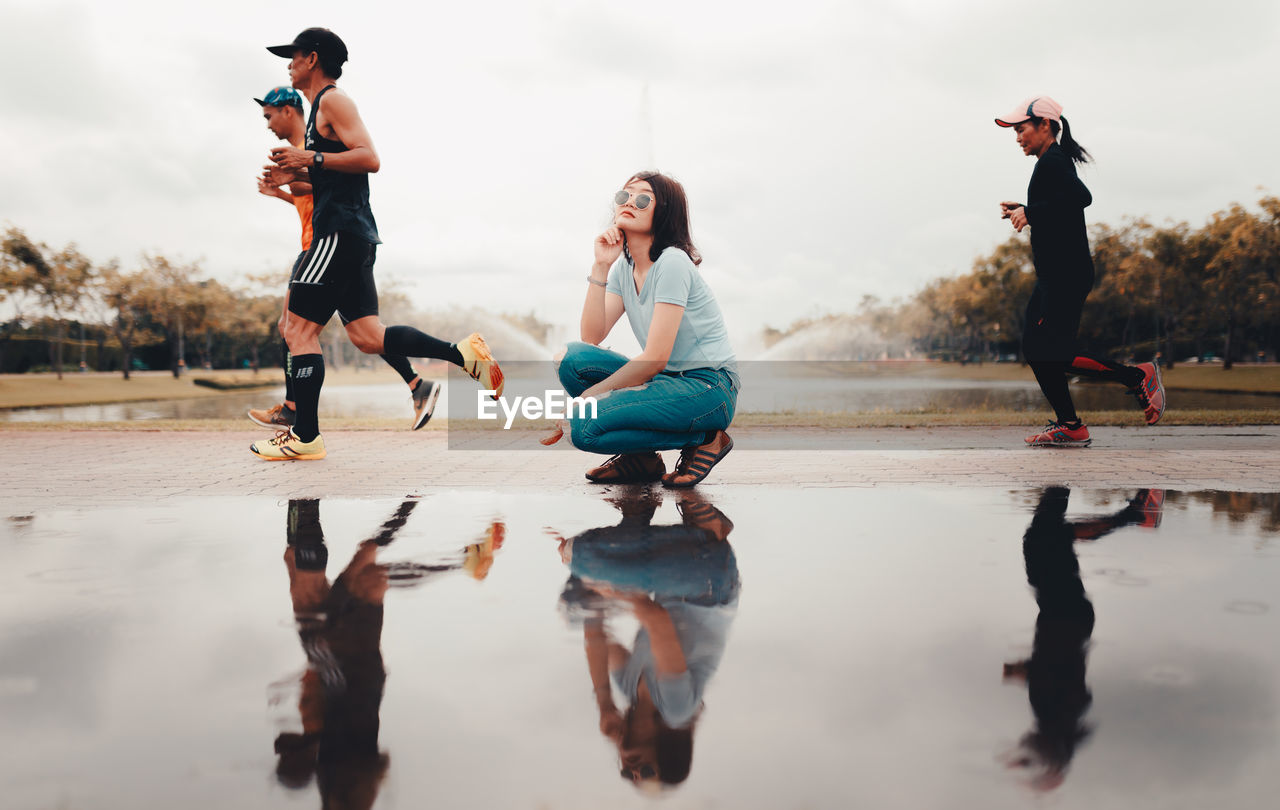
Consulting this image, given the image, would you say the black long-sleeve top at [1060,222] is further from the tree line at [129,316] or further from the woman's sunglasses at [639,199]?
the tree line at [129,316]

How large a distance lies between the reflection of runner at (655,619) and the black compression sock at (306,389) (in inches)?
128

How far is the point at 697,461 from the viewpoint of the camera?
5277 mm

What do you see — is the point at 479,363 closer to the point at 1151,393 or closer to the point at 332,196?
the point at 332,196

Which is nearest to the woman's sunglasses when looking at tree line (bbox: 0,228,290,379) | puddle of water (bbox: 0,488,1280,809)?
puddle of water (bbox: 0,488,1280,809)

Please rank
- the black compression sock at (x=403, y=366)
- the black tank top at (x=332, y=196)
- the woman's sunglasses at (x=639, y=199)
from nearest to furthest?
the woman's sunglasses at (x=639, y=199) < the black tank top at (x=332, y=196) < the black compression sock at (x=403, y=366)

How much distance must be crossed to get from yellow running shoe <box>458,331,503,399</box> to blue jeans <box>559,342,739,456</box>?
150 centimetres

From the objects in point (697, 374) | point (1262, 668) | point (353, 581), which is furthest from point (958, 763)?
point (697, 374)

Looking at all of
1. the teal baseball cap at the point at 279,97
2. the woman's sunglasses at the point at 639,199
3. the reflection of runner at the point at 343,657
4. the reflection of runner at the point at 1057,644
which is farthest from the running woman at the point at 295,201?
the reflection of runner at the point at 1057,644

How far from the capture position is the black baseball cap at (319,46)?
660 centimetres

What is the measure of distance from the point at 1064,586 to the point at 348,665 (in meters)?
2.29

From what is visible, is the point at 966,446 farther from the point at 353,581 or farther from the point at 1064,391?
the point at 353,581

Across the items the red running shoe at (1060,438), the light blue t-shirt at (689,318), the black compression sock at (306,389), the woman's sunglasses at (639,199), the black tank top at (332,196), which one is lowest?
the red running shoe at (1060,438)

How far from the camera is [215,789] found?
174cm

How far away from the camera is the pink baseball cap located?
7.42 m
